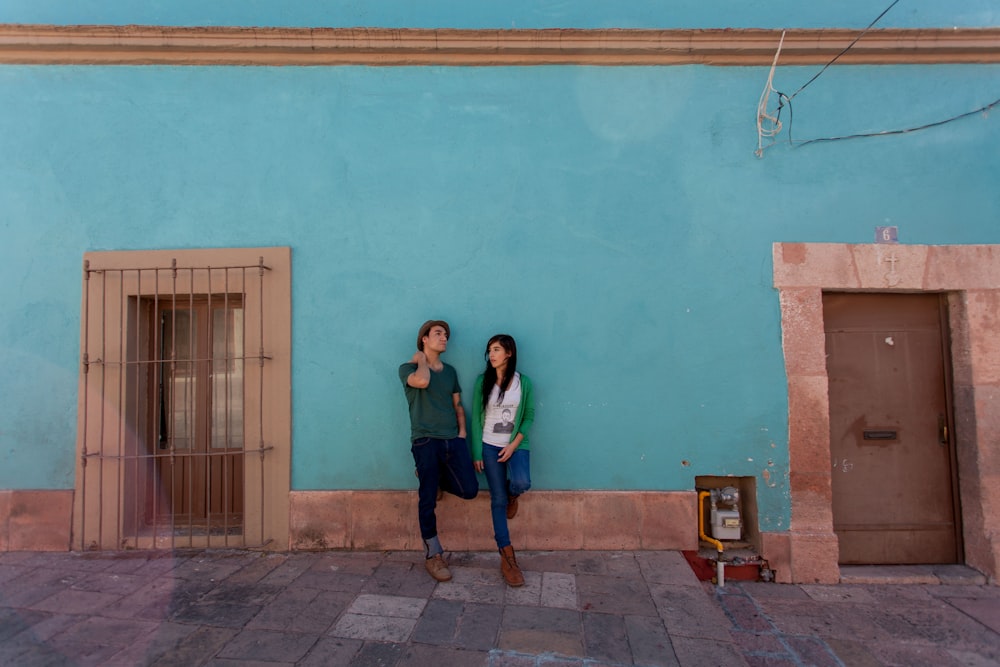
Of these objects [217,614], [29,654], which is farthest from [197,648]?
[29,654]

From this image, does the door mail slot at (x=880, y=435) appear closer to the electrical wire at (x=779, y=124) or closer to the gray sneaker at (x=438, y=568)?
the electrical wire at (x=779, y=124)

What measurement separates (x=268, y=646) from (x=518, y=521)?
190 centimetres

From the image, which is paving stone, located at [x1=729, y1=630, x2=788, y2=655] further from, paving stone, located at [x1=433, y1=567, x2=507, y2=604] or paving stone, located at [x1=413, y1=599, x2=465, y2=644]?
paving stone, located at [x1=413, y1=599, x2=465, y2=644]

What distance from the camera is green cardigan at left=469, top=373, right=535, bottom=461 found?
3926 millimetres

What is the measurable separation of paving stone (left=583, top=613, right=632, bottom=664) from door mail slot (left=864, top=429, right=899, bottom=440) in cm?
261

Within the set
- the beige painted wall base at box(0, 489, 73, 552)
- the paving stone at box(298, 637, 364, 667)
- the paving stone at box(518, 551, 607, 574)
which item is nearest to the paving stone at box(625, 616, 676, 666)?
the paving stone at box(518, 551, 607, 574)

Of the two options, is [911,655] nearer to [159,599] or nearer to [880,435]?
[880,435]

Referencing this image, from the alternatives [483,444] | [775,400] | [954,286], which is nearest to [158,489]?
[483,444]

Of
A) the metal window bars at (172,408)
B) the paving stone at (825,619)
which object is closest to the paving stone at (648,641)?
the paving stone at (825,619)

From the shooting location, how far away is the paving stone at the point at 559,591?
3.38m

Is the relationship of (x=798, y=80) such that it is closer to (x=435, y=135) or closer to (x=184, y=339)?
(x=435, y=135)

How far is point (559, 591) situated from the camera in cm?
355

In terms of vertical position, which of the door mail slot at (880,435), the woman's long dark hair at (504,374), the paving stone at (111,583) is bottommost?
the paving stone at (111,583)

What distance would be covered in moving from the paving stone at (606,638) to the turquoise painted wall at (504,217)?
1.13m
